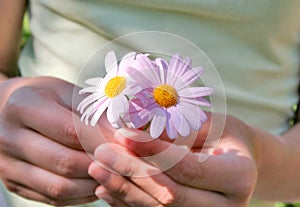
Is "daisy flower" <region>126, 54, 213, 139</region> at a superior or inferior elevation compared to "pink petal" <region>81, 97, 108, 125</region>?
superior

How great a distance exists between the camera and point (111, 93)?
55 centimetres

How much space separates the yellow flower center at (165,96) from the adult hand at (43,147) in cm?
17

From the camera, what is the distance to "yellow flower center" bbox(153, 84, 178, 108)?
55cm

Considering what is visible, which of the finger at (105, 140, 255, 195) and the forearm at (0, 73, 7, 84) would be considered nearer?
the finger at (105, 140, 255, 195)

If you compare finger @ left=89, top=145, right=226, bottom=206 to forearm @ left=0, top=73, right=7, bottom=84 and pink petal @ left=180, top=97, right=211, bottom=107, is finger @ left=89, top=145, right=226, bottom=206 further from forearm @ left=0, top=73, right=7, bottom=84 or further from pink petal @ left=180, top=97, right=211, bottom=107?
forearm @ left=0, top=73, right=7, bottom=84

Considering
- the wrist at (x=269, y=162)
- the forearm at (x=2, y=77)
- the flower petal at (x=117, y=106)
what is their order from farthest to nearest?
1. the forearm at (x=2, y=77)
2. the wrist at (x=269, y=162)
3. the flower petal at (x=117, y=106)

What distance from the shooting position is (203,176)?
26.3 inches

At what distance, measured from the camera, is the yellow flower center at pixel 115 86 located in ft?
1.81

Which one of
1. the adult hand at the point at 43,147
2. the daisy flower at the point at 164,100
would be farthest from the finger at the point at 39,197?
the daisy flower at the point at 164,100

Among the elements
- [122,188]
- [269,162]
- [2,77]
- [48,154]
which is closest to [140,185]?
[122,188]

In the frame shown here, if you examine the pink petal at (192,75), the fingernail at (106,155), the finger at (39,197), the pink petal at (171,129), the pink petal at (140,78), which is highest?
the pink petal at (192,75)

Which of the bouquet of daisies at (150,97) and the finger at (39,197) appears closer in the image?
the bouquet of daisies at (150,97)

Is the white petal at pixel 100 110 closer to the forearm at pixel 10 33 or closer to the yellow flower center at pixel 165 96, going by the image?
the yellow flower center at pixel 165 96

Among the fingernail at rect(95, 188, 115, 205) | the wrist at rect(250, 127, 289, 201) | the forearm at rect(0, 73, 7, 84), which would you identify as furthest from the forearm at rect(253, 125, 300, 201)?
the forearm at rect(0, 73, 7, 84)
